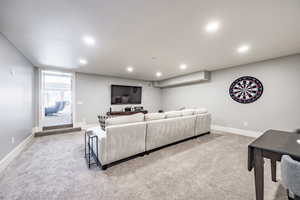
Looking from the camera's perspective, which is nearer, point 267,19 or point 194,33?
point 267,19

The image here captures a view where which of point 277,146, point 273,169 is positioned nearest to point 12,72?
point 277,146

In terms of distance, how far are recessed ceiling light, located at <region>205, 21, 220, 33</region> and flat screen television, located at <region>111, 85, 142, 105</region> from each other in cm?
474

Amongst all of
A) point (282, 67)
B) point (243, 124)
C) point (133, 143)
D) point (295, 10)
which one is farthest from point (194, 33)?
point (243, 124)

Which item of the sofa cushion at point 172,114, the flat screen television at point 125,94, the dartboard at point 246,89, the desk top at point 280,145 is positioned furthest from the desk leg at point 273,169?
the flat screen television at point 125,94

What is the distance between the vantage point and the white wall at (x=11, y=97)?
2.18 m

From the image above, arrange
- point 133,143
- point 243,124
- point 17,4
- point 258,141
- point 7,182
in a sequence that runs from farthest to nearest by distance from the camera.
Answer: point 243,124
point 133,143
point 7,182
point 17,4
point 258,141

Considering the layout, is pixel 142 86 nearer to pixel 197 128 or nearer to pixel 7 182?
pixel 197 128

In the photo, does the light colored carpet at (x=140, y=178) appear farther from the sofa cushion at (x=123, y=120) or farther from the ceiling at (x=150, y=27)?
the ceiling at (x=150, y=27)

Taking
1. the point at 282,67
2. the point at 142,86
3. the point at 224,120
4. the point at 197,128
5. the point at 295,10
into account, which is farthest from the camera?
the point at 142,86

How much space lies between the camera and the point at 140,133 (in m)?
2.51

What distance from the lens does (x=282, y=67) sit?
3428mm

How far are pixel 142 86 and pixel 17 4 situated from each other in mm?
5623

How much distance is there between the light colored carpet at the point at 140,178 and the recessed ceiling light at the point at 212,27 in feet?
7.85

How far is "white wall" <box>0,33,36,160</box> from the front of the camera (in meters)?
2.18
